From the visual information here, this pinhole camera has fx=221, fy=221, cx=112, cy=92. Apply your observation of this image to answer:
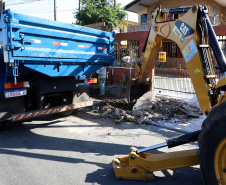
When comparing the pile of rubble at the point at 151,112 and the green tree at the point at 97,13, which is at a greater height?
the green tree at the point at 97,13

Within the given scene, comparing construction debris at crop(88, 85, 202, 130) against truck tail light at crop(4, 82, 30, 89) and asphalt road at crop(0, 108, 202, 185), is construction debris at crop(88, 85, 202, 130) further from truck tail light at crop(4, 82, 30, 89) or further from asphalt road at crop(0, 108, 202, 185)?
truck tail light at crop(4, 82, 30, 89)

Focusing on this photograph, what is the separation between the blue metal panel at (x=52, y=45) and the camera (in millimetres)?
4281

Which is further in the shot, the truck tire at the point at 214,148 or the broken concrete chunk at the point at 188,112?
the broken concrete chunk at the point at 188,112

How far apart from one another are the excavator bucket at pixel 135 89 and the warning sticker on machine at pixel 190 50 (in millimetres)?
3387

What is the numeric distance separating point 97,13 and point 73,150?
15005 millimetres

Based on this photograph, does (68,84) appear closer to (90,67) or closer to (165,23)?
(90,67)

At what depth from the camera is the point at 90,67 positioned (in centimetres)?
595

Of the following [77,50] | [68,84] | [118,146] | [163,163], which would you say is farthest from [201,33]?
[68,84]

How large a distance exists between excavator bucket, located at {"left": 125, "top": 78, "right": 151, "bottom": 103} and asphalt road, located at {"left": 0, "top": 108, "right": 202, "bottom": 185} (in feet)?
3.77

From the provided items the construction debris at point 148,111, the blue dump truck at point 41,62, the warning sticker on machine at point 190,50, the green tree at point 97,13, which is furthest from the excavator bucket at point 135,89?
the green tree at point 97,13

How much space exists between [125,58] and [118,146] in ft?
25.7

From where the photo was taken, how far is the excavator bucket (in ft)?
22.2

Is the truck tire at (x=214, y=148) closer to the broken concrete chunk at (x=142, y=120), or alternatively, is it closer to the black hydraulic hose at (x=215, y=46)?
→ the black hydraulic hose at (x=215, y=46)

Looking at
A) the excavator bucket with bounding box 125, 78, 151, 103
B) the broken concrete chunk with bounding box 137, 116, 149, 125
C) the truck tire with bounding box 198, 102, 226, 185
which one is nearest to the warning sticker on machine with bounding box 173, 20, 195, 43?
the truck tire with bounding box 198, 102, 226, 185
